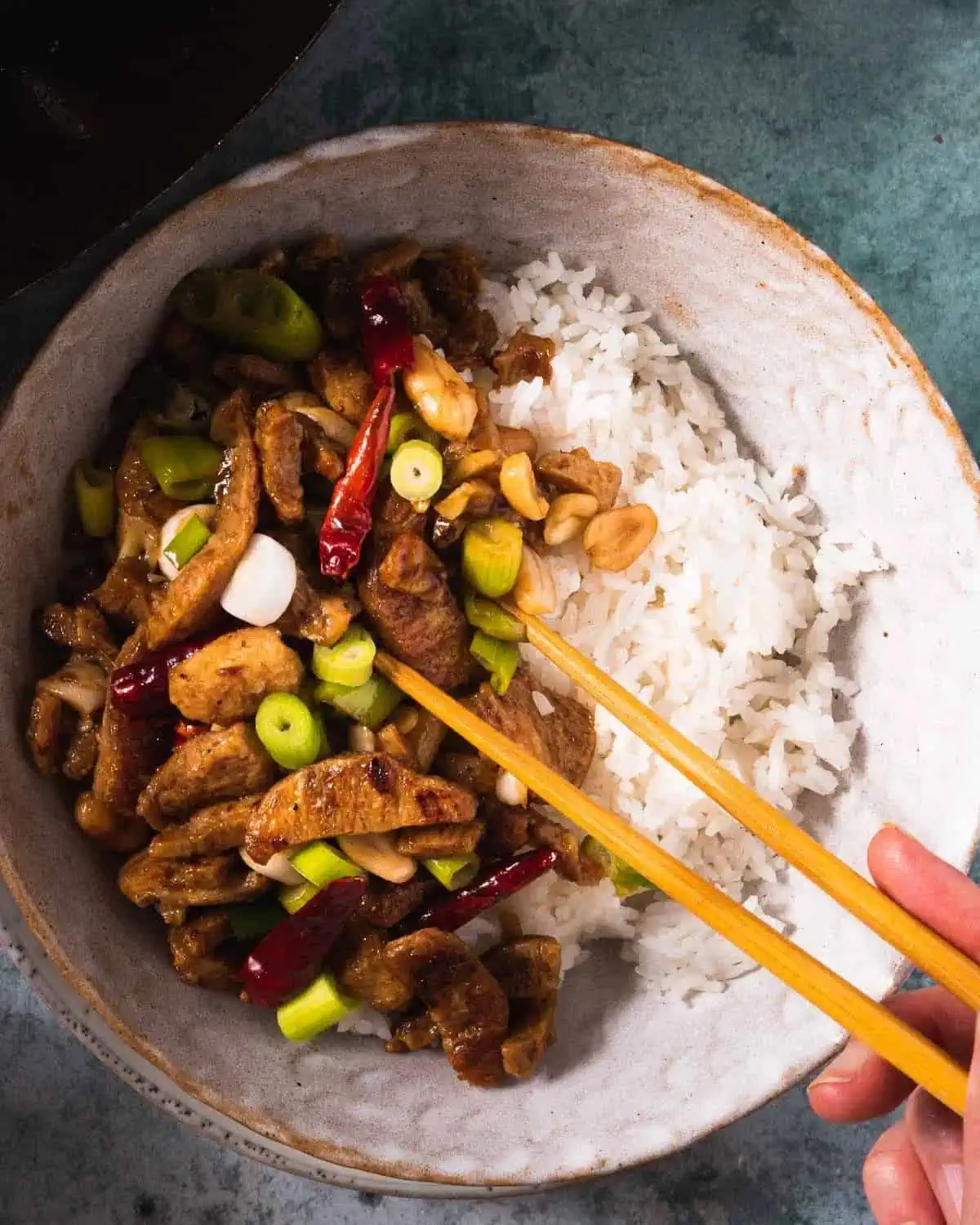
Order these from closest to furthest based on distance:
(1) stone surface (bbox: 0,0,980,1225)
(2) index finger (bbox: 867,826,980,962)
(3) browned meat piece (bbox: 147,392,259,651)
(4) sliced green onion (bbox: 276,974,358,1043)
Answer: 1. (2) index finger (bbox: 867,826,980,962)
2. (3) browned meat piece (bbox: 147,392,259,651)
3. (4) sliced green onion (bbox: 276,974,358,1043)
4. (1) stone surface (bbox: 0,0,980,1225)

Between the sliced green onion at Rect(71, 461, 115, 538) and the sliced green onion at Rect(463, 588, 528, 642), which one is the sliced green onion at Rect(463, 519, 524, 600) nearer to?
the sliced green onion at Rect(463, 588, 528, 642)

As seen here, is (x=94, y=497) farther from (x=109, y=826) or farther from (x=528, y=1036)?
(x=528, y=1036)

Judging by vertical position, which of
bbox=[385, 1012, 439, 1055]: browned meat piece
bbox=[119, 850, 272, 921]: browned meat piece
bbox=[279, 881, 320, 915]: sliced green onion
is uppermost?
bbox=[119, 850, 272, 921]: browned meat piece

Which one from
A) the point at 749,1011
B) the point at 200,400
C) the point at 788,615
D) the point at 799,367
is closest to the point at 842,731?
the point at 788,615

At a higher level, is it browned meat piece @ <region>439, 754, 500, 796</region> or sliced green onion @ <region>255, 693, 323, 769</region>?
sliced green onion @ <region>255, 693, 323, 769</region>

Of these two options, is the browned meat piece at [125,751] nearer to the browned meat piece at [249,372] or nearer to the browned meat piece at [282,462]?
the browned meat piece at [282,462]

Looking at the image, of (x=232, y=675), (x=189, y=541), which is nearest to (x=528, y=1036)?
(x=232, y=675)

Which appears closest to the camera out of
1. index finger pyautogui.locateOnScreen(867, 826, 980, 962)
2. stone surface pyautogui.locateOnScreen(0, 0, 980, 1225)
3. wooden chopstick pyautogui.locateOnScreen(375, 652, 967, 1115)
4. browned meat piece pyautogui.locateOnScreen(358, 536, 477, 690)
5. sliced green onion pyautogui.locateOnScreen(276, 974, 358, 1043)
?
wooden chopstick pyautogui.locateOnScreen(375, 652, 967, 1115)

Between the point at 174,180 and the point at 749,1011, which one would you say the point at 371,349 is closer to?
the point at 174,180

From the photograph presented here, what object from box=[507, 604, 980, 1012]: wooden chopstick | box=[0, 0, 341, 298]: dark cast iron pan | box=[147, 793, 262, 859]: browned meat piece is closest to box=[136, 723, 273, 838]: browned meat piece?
box=[147, 793, 262, 859]: browned meat piece
